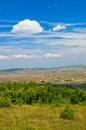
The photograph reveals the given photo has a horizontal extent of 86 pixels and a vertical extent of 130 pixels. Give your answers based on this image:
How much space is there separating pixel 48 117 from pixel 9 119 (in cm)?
319

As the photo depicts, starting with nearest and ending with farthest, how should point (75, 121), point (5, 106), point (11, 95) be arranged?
1. point (75, 121)
2. point (5, 106)
3. point (11, 95)

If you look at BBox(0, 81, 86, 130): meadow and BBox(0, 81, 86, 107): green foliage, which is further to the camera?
BBox(0, 81, 86, 107): green foliage

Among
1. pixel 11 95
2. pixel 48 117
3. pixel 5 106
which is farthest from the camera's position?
pixel 11 95

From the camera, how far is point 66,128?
19.7 m

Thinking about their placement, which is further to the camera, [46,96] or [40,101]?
[46,96]

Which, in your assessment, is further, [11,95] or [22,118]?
[11,95]

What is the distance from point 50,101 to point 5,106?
774 centimetres

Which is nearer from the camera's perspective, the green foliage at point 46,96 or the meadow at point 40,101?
the meadow at point 40,101

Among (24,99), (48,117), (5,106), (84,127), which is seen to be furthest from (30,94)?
(84,127)

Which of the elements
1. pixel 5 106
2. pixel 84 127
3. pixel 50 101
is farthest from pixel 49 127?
pixel 50 101

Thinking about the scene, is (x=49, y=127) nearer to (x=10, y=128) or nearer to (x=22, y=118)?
(x=10, y=128)

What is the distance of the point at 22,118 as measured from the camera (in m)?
23.8

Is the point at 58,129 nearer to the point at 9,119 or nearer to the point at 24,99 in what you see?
the point at 9,119

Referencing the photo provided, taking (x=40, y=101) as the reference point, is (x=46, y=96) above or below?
above
